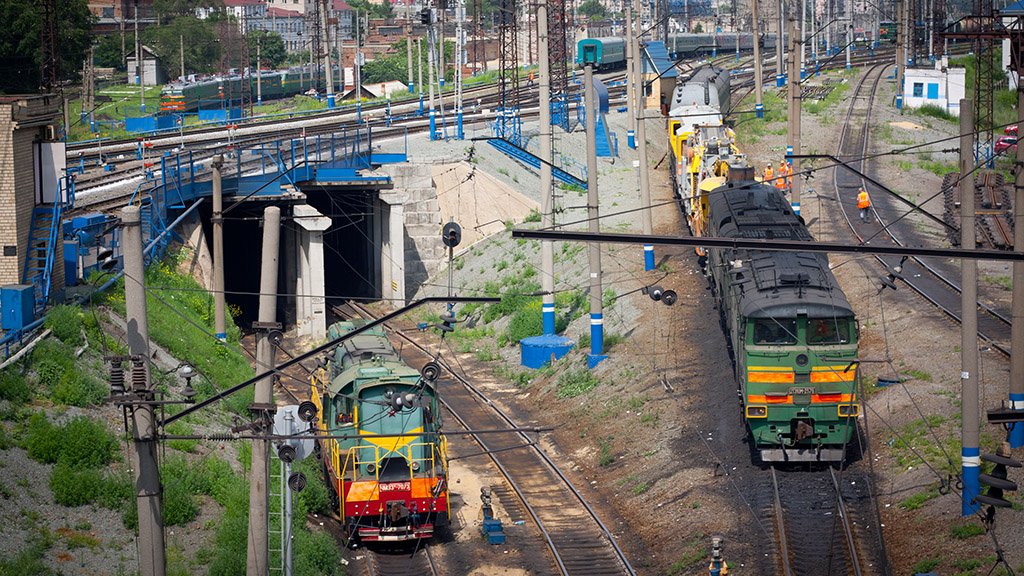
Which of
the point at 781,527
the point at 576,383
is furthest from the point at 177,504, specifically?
the point at 576,383

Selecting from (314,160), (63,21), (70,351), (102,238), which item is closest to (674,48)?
(63,21)

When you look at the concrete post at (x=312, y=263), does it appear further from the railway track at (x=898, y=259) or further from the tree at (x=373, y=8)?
the tree at (x=373, y=8)

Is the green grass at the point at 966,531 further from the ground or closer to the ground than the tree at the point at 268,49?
closer to the ground

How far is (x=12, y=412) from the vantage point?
25.6 m

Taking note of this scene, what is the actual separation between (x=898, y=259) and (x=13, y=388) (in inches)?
999

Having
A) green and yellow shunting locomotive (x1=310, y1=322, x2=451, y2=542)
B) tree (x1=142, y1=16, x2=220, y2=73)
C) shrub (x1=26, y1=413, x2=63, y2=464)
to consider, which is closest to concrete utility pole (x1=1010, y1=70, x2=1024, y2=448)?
green and yellow shunting locomotive (x1=310, y1=322, x2=451, y2=542)

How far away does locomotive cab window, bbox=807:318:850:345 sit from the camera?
24781 millimetres

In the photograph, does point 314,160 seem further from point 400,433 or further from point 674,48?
point 674,48

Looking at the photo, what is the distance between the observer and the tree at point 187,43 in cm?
10988

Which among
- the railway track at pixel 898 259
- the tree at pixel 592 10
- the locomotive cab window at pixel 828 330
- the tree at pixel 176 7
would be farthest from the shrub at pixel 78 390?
the tree at pixel 592 10

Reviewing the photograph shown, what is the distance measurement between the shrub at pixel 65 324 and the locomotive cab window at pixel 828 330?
53.0 ft

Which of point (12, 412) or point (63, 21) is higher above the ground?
point (63, 21)

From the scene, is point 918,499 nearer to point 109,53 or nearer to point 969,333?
point 969,333

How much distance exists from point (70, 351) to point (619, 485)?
12345 millimetres
